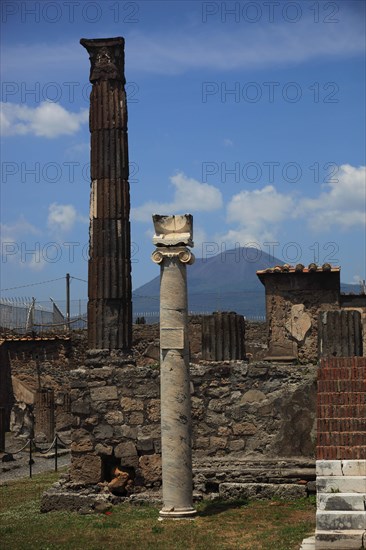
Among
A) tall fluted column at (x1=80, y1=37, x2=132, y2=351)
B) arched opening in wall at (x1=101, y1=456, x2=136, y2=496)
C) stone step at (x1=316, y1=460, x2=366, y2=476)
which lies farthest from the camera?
tall fluted column at (x1=80, y1=37, x2=132, y2=351)

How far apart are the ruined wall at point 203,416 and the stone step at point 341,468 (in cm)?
402

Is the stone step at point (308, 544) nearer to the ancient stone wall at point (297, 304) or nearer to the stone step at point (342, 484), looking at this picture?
the stone step at point (342, 484)

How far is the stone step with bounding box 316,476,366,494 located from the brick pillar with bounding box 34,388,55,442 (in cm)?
1924

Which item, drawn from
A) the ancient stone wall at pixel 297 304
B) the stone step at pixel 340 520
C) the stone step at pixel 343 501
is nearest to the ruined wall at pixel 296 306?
the ancient stone wall at pixel 297 304

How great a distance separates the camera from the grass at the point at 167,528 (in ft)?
38.7

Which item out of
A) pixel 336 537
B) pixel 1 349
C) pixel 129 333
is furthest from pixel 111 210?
pixel 1 349

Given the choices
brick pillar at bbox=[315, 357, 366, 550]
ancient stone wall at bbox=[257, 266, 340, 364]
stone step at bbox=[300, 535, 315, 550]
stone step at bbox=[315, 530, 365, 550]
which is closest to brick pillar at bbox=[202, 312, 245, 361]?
brick pillar at bbox=[315, 357, 366, 550]

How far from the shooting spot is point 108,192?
55.9 ft

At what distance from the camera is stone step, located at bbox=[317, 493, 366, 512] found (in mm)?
10242

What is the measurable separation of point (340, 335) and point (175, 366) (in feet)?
8.63

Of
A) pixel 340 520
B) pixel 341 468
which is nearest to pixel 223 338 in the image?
pixel 341 468

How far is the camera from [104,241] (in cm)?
1698

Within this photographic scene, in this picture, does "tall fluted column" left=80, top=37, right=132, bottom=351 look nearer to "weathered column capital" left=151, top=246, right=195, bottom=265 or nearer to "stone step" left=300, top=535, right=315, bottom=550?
"weathered column capital" left=151, top=246, right=195, bottom=265

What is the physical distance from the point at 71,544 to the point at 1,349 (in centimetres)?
2298
